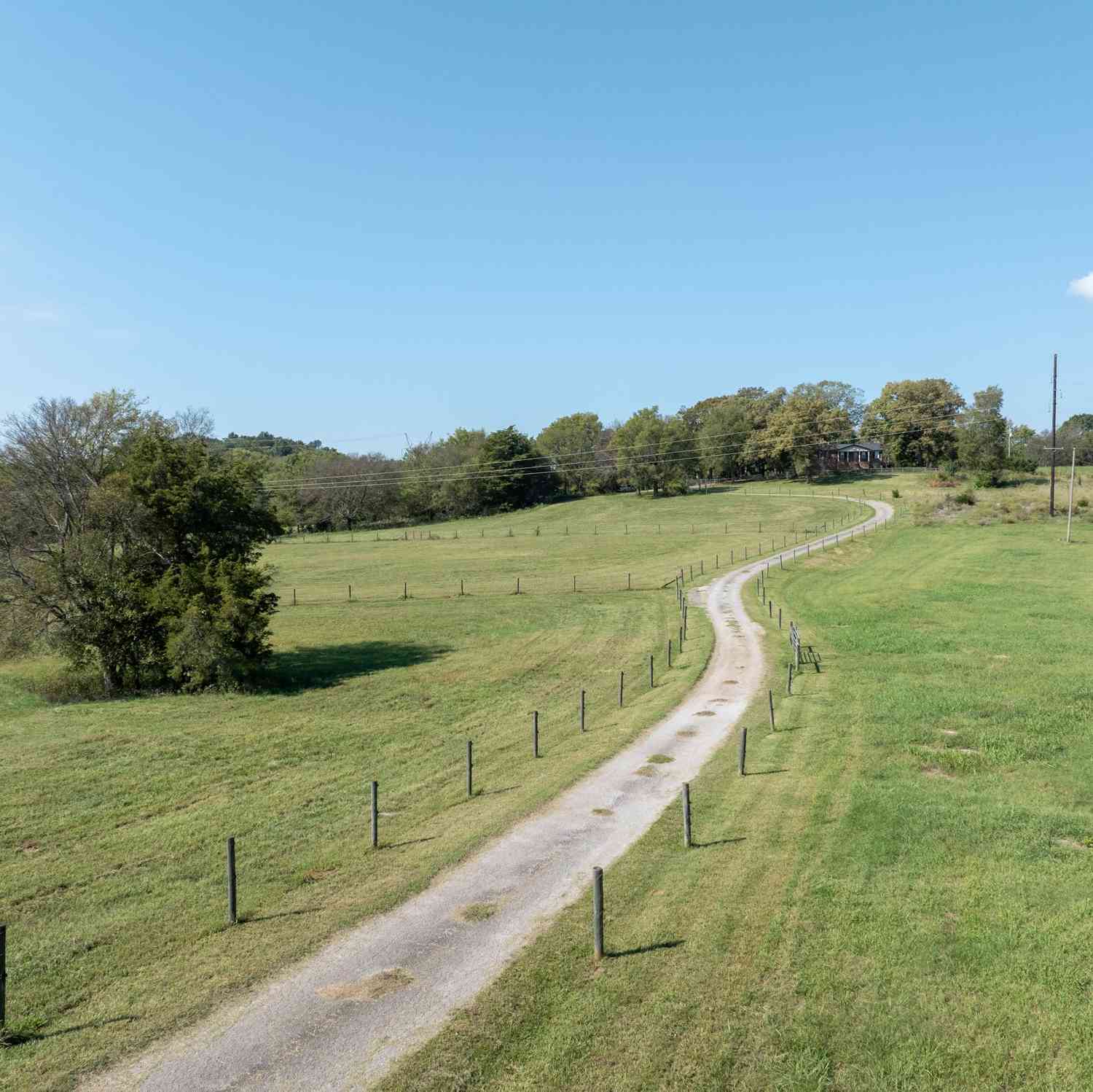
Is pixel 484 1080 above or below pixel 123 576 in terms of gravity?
below

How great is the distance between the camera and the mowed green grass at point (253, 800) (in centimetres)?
1083

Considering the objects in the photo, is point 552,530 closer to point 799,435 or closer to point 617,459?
point 617,459

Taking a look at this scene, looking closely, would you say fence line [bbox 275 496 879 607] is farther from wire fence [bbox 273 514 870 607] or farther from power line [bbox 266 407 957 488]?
power line [bbox 266 407 957 488]

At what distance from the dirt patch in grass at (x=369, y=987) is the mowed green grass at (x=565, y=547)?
44.7 metres

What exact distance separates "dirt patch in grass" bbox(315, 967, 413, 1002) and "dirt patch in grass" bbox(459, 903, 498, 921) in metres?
1.60

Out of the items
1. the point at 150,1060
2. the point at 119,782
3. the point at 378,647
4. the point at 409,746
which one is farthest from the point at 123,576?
the point at 150,1060

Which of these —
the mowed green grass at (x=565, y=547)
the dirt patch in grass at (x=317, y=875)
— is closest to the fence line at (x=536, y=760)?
the dirt patch in grass at (x=317, y=875)

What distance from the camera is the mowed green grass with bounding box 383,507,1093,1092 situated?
8.76 m

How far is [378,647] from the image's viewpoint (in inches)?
1533

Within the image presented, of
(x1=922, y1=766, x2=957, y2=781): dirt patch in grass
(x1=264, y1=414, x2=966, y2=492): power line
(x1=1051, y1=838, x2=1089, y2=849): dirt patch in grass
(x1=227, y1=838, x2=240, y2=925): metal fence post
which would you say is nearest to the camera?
(x1=227, y1=838, x2=240, y2=925): metal fence post

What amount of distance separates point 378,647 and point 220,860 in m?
24.2

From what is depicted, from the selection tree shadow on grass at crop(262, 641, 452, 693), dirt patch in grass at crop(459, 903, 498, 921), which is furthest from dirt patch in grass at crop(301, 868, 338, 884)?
tree shadow on grass at crop(262, 641, 452, 693)

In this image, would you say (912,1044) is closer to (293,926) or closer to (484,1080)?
(484,1080)

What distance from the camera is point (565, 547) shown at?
86625 millimetres
